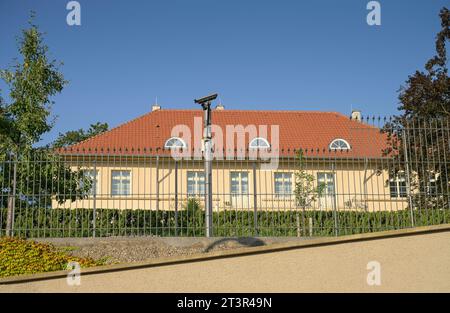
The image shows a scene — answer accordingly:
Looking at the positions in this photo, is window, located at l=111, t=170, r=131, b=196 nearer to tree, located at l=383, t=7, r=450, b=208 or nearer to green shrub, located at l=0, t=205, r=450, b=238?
green shrub, located at l=0, t=205, r=450, b=238

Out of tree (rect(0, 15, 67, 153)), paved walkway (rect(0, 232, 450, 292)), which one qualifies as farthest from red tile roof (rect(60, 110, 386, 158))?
paved walkway (rect(0, 232, 450, 292))

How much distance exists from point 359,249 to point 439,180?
4.25 metres

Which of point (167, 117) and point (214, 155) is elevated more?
point (167, 117)

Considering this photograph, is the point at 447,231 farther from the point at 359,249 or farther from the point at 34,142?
the point at 34,142

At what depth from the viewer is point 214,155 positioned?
1268cm

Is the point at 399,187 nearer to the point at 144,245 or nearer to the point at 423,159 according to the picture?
the point at 423,159

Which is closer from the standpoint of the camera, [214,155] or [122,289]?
[122,289]

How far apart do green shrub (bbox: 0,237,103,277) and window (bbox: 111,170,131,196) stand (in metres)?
2.32

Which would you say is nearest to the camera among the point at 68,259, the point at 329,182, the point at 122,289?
the point at 122,289

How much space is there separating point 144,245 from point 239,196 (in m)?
2.76

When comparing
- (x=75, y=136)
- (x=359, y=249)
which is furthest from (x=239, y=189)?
(x=75, y=136)

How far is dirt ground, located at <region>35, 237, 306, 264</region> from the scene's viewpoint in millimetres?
11836

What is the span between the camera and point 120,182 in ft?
42.8

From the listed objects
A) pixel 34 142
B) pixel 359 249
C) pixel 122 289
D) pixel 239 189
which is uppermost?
pixel 34 142
